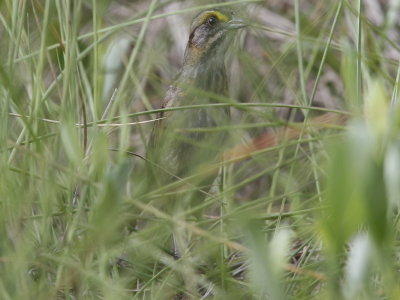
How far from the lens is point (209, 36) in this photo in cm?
367

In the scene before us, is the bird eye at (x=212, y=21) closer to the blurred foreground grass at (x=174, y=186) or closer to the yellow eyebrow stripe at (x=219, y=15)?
the yellow eyebrow stripe at (x=219, y=15)

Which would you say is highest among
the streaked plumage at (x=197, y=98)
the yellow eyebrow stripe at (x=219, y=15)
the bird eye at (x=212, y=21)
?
the yellow eyebrow stripe at (x=219, y=15)

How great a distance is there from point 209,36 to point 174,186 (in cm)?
121

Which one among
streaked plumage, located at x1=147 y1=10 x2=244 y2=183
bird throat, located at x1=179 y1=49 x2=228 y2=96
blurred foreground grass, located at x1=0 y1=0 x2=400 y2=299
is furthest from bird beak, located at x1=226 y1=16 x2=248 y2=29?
blurred foreground grass, located at x1=0 y1=0 x2=400 y2=299

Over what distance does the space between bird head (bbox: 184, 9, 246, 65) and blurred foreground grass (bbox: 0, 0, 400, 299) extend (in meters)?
0.18

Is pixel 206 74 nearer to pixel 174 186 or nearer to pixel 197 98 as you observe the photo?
pixel 197 98

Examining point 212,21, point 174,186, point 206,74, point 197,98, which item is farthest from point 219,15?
point 174,186

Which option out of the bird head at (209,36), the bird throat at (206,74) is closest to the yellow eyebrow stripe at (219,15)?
the bird head at (209,36)

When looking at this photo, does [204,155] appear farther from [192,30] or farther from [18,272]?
[18,272]

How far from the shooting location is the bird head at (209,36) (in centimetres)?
363

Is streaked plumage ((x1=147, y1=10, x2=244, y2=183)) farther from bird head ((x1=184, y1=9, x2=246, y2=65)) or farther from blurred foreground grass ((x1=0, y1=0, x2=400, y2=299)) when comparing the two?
blurred foreground grass ((x1=0, y1=0, x2=400, y2=299))

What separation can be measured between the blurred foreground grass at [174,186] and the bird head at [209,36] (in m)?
0.18

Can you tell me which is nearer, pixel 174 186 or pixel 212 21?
pixel 174 186

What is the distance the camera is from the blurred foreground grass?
1.29 meters
